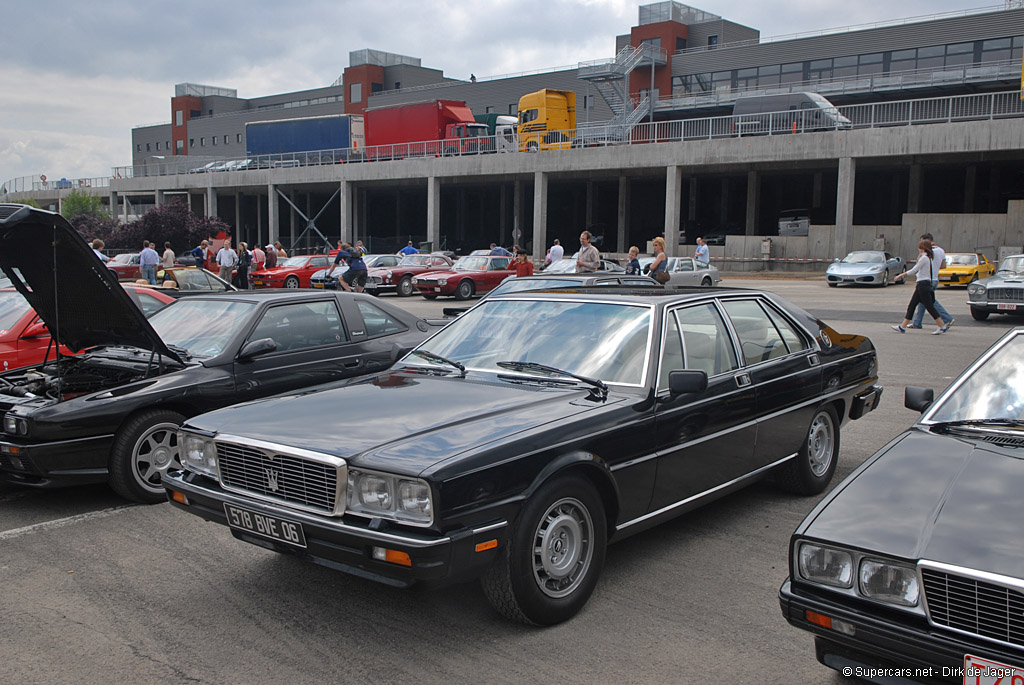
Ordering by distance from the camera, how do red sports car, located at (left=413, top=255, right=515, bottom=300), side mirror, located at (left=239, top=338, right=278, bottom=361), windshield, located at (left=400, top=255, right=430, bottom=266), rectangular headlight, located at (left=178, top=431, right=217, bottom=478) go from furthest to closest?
windshield, located at (left=400, top=255, right=430, bottom=266) → red sports car, located at (left=413, top=255, right=515, bottom=300) → side mirror, located at (left=239, top=338, right=278, bottom=361) → rectangular headlight, located at (left=178, top=431, right=217, bottom=478)

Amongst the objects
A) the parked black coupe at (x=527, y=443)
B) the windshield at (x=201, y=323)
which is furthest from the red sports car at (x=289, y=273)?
the parked black coupe at (x=527, y=443)

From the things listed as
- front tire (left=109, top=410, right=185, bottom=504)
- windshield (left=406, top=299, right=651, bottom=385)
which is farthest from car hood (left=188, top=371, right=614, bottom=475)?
front tire (left=109, top=410, right=185, bottom=504)

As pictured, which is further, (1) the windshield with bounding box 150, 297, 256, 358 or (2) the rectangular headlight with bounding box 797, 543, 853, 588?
(1) the windshield with bounding box 150, 297, 256, 358

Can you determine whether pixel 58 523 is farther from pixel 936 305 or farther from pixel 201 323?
pixel 936 305

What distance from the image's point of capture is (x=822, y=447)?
5.82 m

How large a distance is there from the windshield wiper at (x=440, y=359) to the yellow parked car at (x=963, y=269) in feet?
84.3

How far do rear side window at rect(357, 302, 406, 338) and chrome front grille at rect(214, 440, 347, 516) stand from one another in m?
3.40

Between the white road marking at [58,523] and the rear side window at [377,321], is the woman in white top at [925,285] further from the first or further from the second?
the white road marking at [58,523]

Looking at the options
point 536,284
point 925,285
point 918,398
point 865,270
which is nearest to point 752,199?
point 865,270

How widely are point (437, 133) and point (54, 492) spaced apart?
3869 cm

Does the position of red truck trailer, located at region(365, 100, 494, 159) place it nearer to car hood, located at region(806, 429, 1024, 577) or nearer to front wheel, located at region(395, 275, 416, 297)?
front wheel, located at region(395, 275, 416, 297)

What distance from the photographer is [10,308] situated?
8.13 m

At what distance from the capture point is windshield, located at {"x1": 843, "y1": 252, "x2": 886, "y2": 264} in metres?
28.3

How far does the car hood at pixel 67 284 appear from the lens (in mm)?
5223
